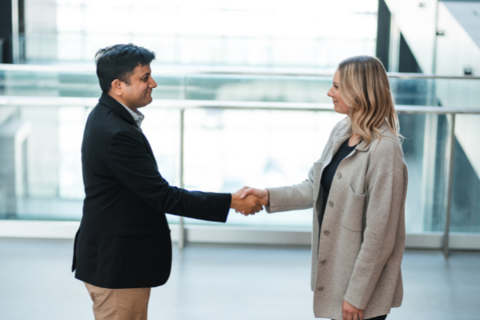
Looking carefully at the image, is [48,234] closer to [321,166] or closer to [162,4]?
[321,166]

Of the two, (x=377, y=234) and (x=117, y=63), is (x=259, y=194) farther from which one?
(x=117, y=63)

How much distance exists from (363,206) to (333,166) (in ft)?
0.66

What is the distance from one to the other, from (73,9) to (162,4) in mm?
1635

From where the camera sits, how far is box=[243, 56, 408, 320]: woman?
5.30ft

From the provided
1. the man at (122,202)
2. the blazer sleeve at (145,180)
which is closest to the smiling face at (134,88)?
the man at (122,202)

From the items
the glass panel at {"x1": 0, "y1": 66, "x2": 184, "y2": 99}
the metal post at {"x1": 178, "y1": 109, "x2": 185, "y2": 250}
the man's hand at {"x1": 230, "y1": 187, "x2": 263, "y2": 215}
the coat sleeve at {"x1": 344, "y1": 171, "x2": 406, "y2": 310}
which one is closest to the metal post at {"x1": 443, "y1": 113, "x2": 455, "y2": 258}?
the metal post at {"x1": 178, "y1": 109, "x2": 185, "y2": 250}

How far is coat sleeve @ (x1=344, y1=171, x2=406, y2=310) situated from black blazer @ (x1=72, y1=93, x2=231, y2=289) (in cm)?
65

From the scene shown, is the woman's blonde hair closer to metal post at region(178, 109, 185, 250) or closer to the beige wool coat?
the beige wool coat

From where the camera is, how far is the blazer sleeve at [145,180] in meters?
1.69

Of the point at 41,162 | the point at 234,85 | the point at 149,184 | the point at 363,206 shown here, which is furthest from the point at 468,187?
the point at 41,162

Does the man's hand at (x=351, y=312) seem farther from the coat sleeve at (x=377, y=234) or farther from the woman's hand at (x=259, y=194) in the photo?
the woman's hand at (x=259, y=194)

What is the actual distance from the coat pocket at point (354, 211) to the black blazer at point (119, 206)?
60cm

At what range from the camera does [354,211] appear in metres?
1.68

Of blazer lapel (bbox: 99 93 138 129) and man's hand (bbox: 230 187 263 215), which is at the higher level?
blazer lapel (bbox: 99 93 138 129)
